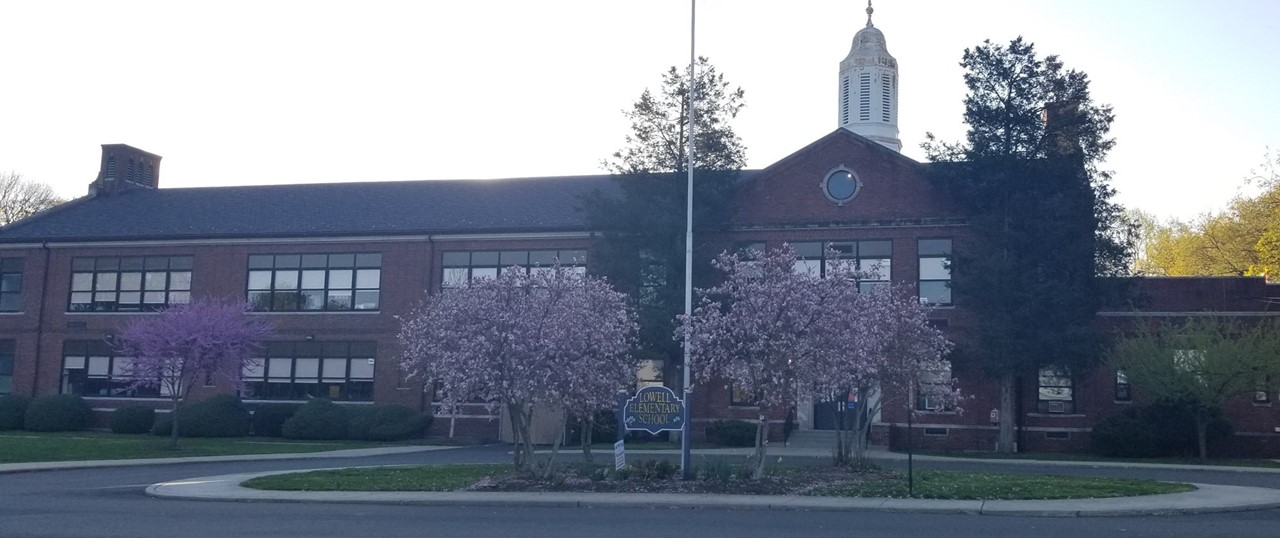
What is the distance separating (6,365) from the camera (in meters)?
48.2

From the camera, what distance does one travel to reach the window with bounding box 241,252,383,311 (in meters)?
45.0

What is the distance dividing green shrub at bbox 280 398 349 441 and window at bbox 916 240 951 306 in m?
20.3

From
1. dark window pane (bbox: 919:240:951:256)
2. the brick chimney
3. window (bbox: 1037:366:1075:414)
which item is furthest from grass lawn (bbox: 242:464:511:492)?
the brick chimney

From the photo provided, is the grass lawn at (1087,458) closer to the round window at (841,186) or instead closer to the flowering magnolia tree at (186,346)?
the round window at (841,186)

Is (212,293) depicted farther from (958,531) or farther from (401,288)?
(958,531)

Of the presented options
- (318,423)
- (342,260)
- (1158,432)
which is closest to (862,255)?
(1158,432)

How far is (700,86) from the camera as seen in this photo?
40.2 meters

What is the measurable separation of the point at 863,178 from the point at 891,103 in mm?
7883

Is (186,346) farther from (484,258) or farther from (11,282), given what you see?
(11,282)

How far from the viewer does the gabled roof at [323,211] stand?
44781mm

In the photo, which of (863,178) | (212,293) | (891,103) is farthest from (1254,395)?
(212,293)

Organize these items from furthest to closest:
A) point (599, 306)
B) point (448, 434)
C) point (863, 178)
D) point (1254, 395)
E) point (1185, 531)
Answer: point (448, 434) → point (863, 178) → point (1254, 395) → point (599, 306) → point (1185, 531)

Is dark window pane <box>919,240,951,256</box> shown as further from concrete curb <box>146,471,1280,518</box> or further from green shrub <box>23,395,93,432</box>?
green shrub <box>23,395,93,432</box>

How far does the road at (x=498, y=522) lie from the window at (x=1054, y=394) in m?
19.2
